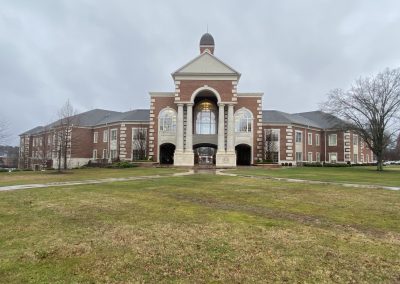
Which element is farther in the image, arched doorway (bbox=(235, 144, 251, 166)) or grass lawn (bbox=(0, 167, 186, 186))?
arched doorway (bbox=(235, 144, 251, 166))

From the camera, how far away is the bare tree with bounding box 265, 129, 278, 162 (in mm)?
45594

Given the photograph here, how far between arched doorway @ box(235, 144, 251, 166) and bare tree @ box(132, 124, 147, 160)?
14.4 m

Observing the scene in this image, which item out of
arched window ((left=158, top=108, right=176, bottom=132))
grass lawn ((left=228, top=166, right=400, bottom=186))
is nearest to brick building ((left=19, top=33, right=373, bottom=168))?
arched window ((left=158, top=108, right=176, bottom=132))

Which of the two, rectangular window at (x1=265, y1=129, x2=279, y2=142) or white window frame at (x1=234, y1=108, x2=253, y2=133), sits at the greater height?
white window frame at (x1=234, y1=108, x2=253, y2=133)

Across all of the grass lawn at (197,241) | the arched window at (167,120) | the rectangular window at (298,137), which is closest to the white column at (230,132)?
the arched window at (167,120)

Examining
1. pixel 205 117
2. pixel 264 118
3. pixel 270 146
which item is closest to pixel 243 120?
pixel 270 146

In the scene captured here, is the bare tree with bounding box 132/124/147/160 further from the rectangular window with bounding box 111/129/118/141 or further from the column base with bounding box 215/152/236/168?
the column base with bounding box 215/152/236/168

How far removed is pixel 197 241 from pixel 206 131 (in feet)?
135

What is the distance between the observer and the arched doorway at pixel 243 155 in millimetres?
48044

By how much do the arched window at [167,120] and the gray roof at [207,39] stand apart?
15635 mm

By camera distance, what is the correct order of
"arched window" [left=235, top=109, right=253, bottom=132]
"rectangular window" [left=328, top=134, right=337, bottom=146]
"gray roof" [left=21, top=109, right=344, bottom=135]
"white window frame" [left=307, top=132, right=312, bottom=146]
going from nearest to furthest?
"arched window" [left=235, top=109, right=253, bottom=132]
"gray roof" [left=21, top=109, right=344, bottom=135]
"white window frame" [left=307, top=132, right=312, bottom=146]
"rectangular window" [left=328, top=134, right=337, bottom=146]

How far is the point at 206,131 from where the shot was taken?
47.5 metres

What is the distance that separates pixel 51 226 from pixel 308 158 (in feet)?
163

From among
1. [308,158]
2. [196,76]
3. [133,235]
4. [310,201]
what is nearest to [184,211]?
[133,235]
